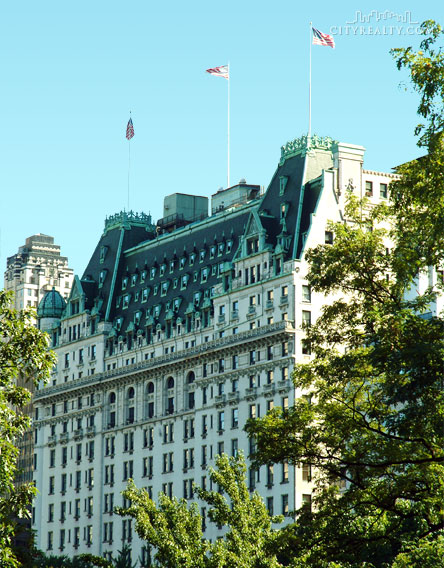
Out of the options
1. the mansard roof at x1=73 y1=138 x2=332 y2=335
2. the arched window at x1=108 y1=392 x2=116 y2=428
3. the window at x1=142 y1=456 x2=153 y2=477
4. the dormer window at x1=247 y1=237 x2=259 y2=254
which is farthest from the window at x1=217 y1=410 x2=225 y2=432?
the arched window at x1=108 y1=392 x2=116 y2=428

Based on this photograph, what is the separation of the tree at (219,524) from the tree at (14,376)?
27632 mm

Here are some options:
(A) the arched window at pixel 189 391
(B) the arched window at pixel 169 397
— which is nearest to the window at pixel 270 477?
(A) the arched window at pixel 189 391

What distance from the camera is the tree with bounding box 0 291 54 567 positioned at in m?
60.8

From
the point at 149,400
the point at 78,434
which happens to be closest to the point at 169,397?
the point at 149,400

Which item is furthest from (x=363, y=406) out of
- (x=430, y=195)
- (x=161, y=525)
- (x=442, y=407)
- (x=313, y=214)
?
(x=313, y=214)

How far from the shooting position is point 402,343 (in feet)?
180

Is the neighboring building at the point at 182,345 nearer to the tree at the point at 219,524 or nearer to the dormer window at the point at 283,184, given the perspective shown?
the dormer window at the point at 283,184

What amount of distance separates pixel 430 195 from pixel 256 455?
13.7m

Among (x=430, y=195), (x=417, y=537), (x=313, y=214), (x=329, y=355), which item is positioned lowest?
(x=417, y=537)

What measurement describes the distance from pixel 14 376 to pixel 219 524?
33742 mm

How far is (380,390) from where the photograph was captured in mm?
59031

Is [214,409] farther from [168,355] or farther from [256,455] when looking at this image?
[256,455]

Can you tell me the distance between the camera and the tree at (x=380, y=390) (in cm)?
5394

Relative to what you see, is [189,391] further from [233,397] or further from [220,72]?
[220,72]
